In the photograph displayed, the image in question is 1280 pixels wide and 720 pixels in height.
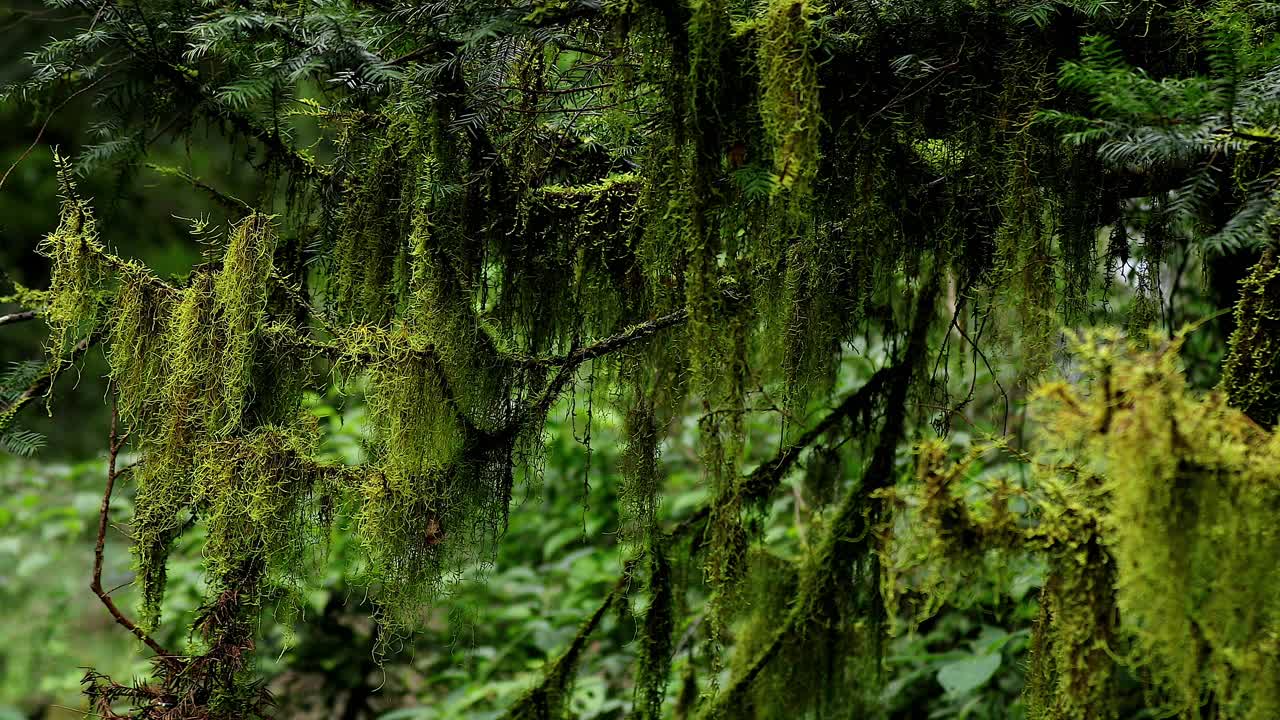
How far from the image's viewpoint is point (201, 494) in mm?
1676

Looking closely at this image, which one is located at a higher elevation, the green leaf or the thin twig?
the thin twig

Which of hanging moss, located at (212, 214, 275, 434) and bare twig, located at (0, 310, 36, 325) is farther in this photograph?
bare twig, located at (0, 310, 36, 325)

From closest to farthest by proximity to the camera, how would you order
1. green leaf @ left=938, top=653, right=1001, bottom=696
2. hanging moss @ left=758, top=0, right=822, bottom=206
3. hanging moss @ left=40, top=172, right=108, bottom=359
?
1. hanging moss @ left=758, top=0, right=822, bottom=206
2. hanging moss @ left=40, top=172, right=108, bottom=359
3. green leaf @ left=938, top=653, right=1001, bottom=696

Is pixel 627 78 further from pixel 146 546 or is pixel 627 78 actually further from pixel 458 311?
pixel 146 546

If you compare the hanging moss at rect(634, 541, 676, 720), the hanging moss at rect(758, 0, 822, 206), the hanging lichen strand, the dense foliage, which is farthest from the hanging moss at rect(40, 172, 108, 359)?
the hanging lichen strand

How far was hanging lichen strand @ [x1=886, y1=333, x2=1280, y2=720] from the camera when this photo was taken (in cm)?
104

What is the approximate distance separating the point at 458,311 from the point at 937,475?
102 centimetres

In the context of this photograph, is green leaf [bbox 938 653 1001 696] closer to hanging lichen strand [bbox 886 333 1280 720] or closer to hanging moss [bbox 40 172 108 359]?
hanging lichen strand [bbox 886 333 1280 720]

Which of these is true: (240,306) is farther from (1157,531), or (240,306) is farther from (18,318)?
(1157,531)

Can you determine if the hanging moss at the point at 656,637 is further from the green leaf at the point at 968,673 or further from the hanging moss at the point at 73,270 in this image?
the hanging moss at the point at 73,270

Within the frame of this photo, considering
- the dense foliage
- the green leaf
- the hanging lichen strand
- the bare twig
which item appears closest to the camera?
the hanging lichen strand

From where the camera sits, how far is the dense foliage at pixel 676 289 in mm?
1256

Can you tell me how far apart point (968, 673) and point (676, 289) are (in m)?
1.78

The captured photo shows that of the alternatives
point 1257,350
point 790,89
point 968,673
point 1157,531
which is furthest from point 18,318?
point 968,673
